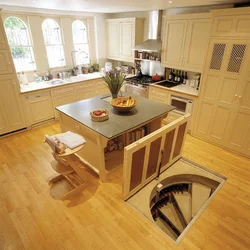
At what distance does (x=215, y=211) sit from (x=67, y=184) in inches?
80.0

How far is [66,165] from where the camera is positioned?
2.47 metres

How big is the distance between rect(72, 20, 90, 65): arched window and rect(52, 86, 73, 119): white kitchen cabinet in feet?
3.94

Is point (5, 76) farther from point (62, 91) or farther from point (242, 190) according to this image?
point (242, 190)

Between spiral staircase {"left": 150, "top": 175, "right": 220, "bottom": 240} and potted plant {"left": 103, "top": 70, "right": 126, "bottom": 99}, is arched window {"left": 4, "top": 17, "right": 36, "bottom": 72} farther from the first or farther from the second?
spiral staircase {"left": 150, "top": 175, "right": 220, "bottom": 240}

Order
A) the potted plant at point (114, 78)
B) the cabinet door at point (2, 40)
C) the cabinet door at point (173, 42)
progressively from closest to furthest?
the potted plant at point (114, 78) → the cabinet door at point (2, 40) → the cabinet door at point (173, 42)

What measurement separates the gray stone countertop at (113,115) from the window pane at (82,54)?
2495 millimetres

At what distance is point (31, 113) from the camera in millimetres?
3926

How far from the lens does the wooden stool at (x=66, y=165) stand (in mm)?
2189

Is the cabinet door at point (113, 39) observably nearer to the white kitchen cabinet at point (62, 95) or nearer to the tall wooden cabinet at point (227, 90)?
the white kitchen cabinet at point (62, 95)

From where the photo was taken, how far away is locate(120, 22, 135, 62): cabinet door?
4469 millimetres

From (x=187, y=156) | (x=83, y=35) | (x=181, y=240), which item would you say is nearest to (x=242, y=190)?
(x=187, y=156)

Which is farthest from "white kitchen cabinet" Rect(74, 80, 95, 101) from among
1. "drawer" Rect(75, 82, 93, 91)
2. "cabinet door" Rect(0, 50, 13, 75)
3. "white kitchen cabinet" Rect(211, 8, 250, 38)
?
"white kitchen cabinet" Rect(211, 8, 250, 38)

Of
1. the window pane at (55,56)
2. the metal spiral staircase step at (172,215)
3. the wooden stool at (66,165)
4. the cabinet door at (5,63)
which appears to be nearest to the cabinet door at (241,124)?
the metal spiral staircase step at (172,215)

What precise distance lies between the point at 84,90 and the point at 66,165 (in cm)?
267
